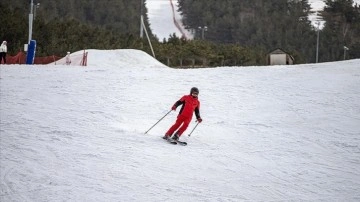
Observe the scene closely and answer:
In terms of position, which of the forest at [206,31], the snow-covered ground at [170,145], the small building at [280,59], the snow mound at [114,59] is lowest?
the snow-covered ground at [170,145]

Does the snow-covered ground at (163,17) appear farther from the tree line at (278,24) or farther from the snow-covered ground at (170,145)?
the snow-covered ground at (170,145)

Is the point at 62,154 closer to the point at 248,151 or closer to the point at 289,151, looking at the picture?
the point at 248,151

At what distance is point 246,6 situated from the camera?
91.2m

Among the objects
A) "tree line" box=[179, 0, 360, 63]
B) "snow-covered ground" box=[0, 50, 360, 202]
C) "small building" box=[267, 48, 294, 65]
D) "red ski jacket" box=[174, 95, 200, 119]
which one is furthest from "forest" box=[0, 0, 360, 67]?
"red ski jacket" box=[174, 95, 200, 119]

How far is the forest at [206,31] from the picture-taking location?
121 feet

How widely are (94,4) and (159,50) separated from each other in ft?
145

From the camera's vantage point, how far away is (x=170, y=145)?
8039 mm

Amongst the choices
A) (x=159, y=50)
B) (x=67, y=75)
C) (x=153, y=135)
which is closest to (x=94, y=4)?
(x=159, y=50)

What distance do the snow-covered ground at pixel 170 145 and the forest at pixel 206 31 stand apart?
66.8 ft

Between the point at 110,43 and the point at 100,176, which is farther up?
the point at 110,43

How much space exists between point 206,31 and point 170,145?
76.5 m

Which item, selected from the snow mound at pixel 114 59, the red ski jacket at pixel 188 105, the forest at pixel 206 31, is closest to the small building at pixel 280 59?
the forest at pixel 206 31

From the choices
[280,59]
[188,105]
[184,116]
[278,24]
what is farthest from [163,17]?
[184,116]

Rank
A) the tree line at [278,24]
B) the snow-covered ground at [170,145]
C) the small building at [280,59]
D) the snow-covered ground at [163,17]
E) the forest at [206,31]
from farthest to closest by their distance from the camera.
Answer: the snow-covered ground at [163,17] < the tree line at [278,24] < the forest at [206,31] < the small building at [280,59] < the snow-covered ground at [170,145]
